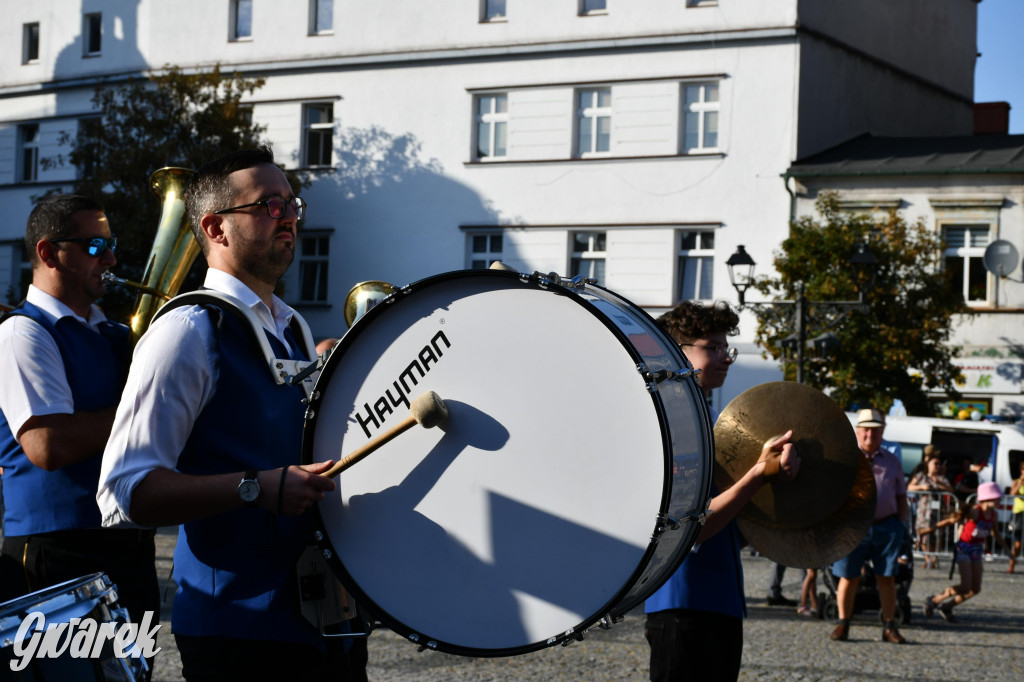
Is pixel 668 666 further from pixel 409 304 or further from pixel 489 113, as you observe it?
pixel 489 113

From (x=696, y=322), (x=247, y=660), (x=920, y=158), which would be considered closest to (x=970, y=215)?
(x=920, y=158)

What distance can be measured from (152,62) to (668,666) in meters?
31.9

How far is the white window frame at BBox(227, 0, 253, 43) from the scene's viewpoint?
3266 centimetres

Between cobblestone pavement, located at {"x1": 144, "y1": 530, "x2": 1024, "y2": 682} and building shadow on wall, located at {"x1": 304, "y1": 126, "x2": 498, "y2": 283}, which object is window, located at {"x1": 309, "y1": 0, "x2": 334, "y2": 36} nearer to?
building shadow on wall, located at {"x1": 304, "y1": 126, "x2": 498, "y2": 283}

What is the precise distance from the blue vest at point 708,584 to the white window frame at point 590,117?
2485cm

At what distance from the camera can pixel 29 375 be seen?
364 cm

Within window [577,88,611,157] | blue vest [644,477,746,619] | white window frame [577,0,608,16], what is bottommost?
blue vest [644,477,746,619]

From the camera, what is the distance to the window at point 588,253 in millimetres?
28859

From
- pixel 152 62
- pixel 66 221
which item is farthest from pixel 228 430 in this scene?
pixel 152 62

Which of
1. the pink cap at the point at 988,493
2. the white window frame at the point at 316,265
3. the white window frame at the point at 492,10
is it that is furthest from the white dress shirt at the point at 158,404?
the white window frame at the point at 316,265

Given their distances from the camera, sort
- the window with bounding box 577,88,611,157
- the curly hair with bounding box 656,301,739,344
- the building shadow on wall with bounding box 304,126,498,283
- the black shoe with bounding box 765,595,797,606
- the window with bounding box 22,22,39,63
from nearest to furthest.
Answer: the curly hair with bounding box 656,301,739,344
the black shoe with bounding box 765,595,797,606
the window with bounding box 577,88,611,157
the building shadow on wall with bounding box 304,126,498,283
the window with bounding box 22,22,39,63

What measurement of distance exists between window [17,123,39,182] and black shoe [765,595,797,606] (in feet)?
92.2

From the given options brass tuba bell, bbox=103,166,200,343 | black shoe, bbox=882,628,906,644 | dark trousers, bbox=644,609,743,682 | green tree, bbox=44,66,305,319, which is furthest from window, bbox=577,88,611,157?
dark trousers, bbox=644,609,743,682

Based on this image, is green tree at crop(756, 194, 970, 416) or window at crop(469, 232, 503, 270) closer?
green tree at crop(756, 194, 970, 416)
